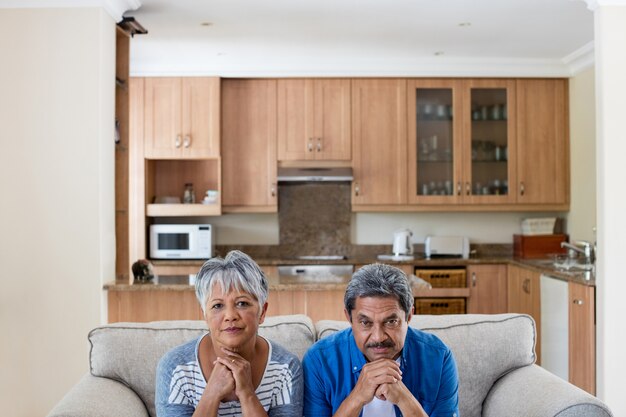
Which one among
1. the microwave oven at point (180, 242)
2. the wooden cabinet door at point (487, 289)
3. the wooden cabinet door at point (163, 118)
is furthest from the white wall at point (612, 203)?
the wooden cabinet door at point (163, 118)

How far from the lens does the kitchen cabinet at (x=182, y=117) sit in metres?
6.43

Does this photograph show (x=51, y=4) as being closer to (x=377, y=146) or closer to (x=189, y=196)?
(x=189, y=196)

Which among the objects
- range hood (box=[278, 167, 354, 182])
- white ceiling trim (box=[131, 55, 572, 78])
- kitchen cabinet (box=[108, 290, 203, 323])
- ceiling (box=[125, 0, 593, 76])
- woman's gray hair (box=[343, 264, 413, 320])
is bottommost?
kitchen cabinet (box=[108, 290, 203, 323])

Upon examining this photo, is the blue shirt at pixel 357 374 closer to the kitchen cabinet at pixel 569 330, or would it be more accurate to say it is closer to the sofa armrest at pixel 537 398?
the sofa armrest at pixel 537 398

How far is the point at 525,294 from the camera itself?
19.3ft

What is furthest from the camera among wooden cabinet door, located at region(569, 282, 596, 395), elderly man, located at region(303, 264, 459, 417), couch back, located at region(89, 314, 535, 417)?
wooden cabinet door, located at region(569, 282, 596, 395)

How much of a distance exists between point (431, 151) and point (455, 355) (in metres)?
3.96

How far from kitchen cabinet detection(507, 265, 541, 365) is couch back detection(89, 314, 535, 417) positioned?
282 cm

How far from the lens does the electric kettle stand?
6.62 meters

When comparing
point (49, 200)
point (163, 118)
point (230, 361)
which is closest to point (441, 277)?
point (163, 118)

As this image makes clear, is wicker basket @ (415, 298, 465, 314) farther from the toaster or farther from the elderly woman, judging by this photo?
the elderly woman

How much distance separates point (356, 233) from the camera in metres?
6.99

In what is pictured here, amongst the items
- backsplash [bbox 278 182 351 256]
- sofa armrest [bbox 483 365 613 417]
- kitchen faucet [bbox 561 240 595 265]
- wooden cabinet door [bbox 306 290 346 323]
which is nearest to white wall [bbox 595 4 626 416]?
kitchen faucet [bbox 561 240 595 265]

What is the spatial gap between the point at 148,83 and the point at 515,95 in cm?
320
